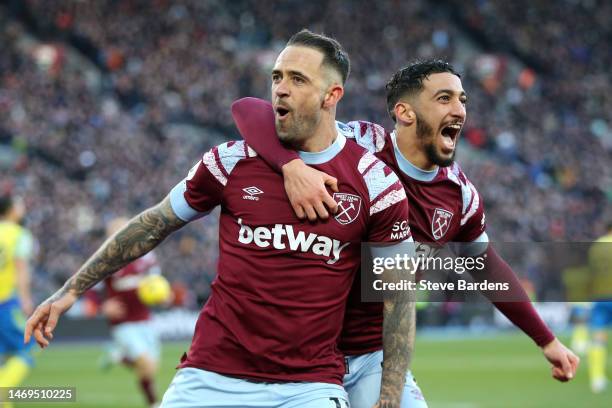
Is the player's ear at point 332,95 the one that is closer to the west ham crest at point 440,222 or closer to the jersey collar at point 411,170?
the jersey collar at point 411,170

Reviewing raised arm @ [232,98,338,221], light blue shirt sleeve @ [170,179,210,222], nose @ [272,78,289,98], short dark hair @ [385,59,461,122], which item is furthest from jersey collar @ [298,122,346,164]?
short dark hair @ [385,59,461,122]

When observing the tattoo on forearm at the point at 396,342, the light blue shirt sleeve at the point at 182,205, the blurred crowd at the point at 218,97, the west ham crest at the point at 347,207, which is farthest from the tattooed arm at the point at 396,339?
the blurred crowd at the point at 218,97

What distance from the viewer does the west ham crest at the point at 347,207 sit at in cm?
423

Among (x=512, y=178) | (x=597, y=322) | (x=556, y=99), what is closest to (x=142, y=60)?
(x=512, y=178)

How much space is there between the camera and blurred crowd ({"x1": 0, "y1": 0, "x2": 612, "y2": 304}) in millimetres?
25344

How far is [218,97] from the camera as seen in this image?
30.8 m

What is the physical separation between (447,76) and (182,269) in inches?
787

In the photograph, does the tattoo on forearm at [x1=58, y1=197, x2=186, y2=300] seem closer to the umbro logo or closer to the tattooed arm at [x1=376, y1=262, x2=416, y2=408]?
the umbro logo

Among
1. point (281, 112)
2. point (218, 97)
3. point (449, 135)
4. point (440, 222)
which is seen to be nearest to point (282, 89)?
point (281, 112)

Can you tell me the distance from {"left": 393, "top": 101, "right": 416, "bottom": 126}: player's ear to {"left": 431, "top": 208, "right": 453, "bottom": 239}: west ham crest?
0.46 m

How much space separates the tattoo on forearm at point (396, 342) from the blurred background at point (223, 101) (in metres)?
14.0

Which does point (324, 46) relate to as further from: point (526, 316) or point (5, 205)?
point (5, 205)

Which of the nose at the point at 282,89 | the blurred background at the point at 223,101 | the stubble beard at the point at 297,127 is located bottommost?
the stubble beard at the point at 297,127

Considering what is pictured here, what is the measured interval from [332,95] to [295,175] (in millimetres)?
419
